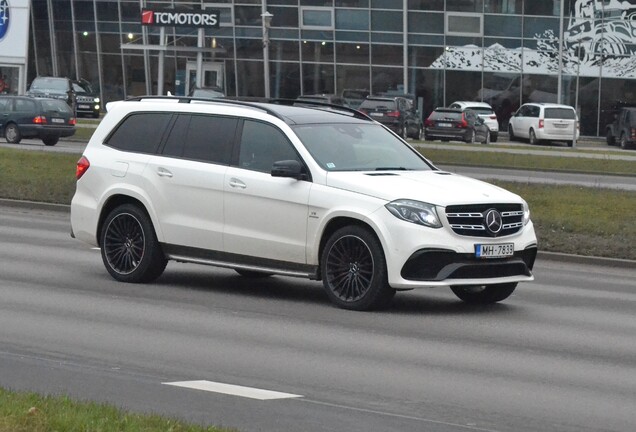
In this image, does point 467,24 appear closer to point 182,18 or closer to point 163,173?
point 182,18

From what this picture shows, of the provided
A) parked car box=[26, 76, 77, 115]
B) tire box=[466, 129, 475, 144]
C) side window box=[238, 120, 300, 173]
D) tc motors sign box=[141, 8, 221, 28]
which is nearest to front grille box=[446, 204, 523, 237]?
side window box=[238, 120, 300, 173]

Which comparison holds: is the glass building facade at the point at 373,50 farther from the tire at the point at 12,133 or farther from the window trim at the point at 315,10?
the tire at the point at 12,133

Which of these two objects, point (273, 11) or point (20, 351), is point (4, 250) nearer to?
point (20, 351)

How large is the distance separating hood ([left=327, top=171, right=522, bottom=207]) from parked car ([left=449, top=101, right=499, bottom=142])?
44435mm

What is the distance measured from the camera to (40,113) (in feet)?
135

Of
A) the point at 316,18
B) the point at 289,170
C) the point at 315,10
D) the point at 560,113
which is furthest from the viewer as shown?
the point at 316,18

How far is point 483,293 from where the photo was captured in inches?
504

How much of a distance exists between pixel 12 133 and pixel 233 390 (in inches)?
1374

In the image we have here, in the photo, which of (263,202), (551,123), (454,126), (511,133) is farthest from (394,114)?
(263,202)

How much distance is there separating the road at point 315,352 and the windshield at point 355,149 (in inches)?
49.5

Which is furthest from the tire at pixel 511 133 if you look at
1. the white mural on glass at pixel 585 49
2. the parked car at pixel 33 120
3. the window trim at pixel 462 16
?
the parked car at pixel 33 120

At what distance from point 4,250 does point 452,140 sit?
131 feet

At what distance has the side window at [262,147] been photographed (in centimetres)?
1258

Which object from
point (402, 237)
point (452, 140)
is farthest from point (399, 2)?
point (402, 237)
